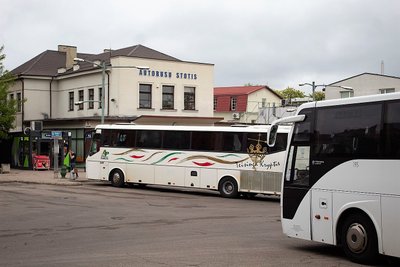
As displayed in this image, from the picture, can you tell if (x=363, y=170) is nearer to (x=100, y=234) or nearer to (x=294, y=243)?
(x=294, y=243)

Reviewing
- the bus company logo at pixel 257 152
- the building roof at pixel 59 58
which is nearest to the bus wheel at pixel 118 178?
the bus company logo at pixel 257 152

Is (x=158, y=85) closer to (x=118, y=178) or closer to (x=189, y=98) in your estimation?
(x=189, y=98)

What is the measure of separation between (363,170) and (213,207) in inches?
436

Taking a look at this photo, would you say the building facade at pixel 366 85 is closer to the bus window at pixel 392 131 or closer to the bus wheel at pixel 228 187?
the bus wheel at pixel 228 187

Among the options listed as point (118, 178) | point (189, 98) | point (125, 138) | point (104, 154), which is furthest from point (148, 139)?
point (189, 98)

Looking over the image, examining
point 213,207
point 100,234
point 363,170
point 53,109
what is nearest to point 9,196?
point 213,207

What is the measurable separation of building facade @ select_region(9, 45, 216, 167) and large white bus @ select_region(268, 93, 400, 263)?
3186 centimetres

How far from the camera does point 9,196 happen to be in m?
23.2

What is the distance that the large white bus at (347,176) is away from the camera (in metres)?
9.02

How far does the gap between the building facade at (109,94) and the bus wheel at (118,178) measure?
12.9 meters

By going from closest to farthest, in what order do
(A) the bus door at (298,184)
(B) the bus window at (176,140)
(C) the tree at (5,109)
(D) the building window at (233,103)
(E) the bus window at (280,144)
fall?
(A) the bus door at (298,184) → (E) the bus window at (280,144) → (B) the bus window at (176,140) → (C) the tree at (5,109) → (D) the building window at (233,103)

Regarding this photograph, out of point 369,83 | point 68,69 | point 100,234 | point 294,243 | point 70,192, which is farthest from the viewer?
point 369,83

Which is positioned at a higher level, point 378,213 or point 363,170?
point 363,170

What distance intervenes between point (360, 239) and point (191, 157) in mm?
16924
